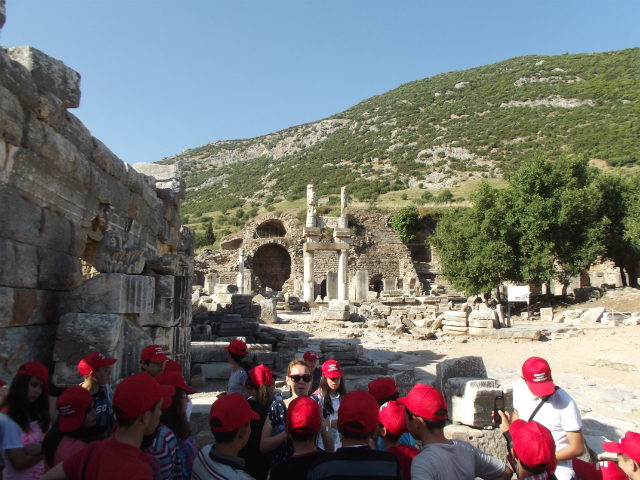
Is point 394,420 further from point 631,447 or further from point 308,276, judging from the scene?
point 308,276

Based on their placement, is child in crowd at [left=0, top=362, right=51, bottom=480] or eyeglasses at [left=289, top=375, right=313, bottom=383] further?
eyeglasses at [left=289, top=375, right=313, bottom=383]

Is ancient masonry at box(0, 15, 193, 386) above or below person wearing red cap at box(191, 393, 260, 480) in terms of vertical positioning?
above

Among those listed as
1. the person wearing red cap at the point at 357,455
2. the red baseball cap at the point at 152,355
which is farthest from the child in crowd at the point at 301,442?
the red baseball cap at the point at 152,355

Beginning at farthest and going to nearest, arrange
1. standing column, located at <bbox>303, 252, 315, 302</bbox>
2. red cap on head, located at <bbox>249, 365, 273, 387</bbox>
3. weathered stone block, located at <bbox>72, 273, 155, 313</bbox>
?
standing column, located at <bbox>303, 252, 315, 302</bbox>
weathered stone block, located at <bbox>72, 273, 155, 313</bbox>
red cap on head, located at <bbox>249, 365, 273, 387</bbox>

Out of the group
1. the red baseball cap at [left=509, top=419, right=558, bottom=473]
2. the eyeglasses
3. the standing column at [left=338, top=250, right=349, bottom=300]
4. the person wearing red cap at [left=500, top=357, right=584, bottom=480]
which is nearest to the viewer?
the red baseball cap at [left=509, top=419, right=558, bottom=473]

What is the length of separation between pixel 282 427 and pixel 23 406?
1.72 m

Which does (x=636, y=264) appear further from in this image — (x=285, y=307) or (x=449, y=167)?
(x=449, y=167)

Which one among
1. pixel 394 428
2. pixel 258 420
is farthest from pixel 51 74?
pixel 394 428

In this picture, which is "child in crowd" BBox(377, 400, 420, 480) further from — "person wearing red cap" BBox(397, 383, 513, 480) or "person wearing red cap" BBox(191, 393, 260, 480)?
"person wearing red cap" BBox(191, 393, 260, 480)

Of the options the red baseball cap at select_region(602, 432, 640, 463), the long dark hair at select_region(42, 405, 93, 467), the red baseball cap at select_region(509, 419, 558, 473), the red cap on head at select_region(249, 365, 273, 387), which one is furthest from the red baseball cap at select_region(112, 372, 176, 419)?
the red baseball cap at select_region(602, 432, 640, 463)

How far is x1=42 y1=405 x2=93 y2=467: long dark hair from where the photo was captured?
2408 millimetres

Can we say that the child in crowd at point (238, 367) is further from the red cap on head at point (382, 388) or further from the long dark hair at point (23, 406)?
the long dark hair at point (23, 406)

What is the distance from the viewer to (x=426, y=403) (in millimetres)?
2516

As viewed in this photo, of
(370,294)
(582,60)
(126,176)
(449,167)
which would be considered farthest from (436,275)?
(582,60)
